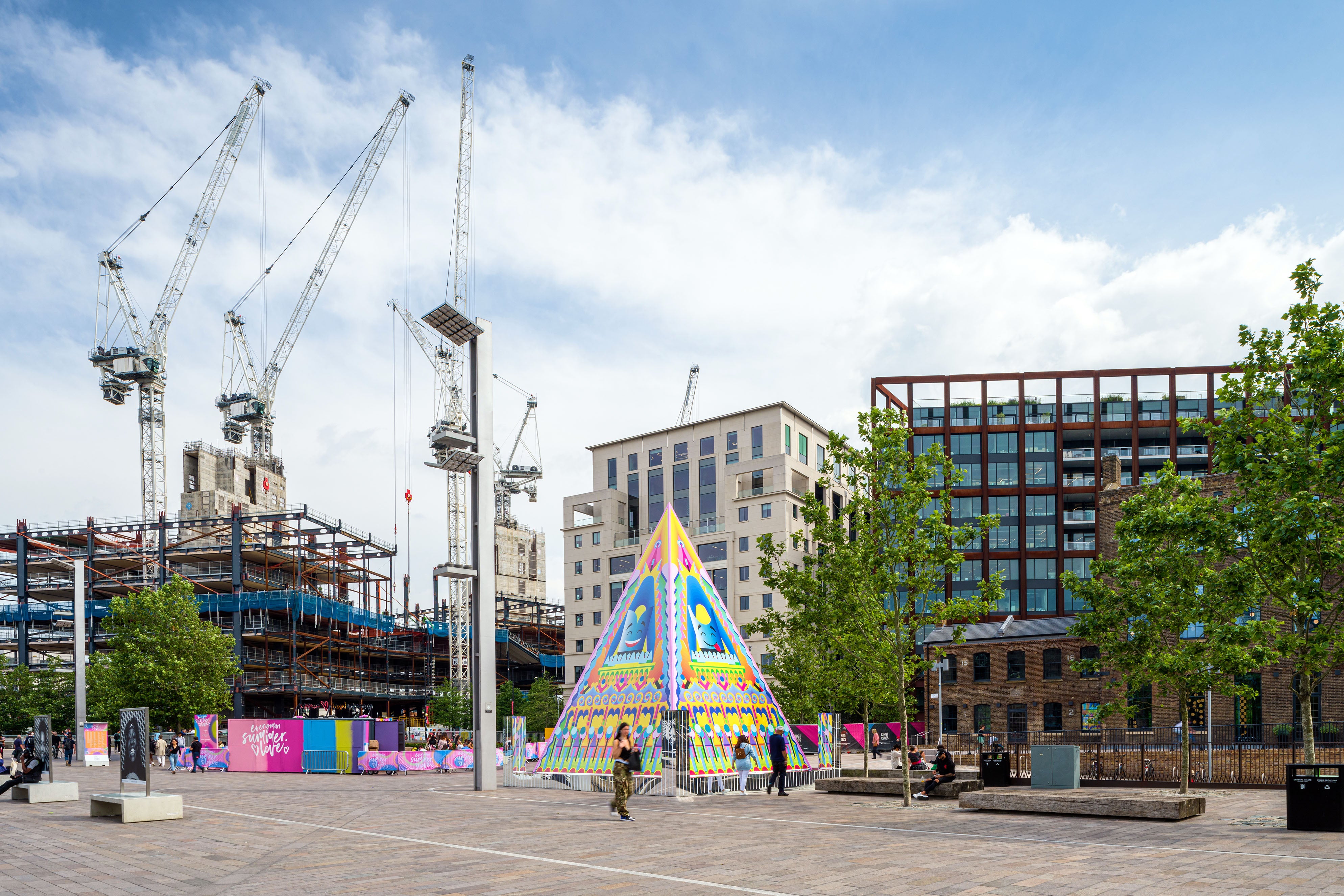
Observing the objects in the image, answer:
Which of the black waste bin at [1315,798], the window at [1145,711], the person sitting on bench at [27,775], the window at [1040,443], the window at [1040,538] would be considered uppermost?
the window at [1040,443]

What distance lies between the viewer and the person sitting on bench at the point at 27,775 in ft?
77.2

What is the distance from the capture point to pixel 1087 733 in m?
37.5

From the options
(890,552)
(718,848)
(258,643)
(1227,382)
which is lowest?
(258,643)

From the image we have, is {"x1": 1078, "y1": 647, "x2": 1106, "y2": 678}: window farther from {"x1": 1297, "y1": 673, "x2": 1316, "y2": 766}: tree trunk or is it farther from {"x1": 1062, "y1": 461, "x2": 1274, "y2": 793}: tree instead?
{"x1": 1297, "y1": 673, "x2": 1316, "y2": 766}: tree trunk

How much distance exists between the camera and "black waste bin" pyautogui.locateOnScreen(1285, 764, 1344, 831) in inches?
634

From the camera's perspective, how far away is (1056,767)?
2552cm

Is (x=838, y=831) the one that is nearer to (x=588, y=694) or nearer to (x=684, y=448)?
(x=588, y=694)

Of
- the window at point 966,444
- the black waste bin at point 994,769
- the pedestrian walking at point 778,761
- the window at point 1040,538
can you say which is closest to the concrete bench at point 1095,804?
the black waste bin at point 994,769

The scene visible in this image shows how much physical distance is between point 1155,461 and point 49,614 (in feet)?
315

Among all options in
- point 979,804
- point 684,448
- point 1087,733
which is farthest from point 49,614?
point 979,804

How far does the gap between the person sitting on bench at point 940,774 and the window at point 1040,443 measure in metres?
73.6

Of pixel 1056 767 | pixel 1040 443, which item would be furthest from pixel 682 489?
pixel 1056 767

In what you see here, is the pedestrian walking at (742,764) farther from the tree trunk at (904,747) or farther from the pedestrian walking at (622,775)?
the pedestrian walking at (622,775)

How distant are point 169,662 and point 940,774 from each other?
43.4 m
